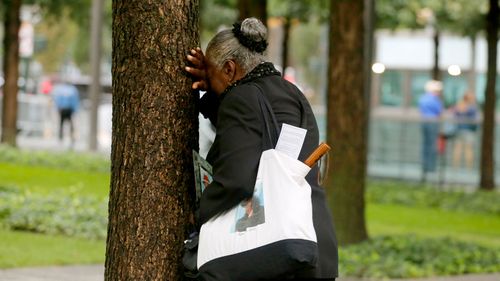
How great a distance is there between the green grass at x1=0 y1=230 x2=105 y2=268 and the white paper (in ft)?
17.5

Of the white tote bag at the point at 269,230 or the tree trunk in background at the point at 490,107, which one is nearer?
the white tote bag at the point at 269,230

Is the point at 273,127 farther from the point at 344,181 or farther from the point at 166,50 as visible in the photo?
the point at 344,181

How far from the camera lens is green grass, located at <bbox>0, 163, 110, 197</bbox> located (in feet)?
55.5

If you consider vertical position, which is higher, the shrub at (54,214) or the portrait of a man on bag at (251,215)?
the portrait of a man on bag at (251,215)

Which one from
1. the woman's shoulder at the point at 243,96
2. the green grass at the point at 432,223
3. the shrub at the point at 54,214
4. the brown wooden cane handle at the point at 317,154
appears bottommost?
the green grass at the point at 432,223

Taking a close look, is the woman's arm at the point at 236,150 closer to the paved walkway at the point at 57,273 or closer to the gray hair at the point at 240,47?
the gray hair at the point at 240,47

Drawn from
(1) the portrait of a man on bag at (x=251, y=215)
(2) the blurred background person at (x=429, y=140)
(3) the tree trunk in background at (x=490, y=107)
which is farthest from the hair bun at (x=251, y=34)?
(2) the blurred background person at (x=429, y=140)

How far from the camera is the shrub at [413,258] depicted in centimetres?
1055

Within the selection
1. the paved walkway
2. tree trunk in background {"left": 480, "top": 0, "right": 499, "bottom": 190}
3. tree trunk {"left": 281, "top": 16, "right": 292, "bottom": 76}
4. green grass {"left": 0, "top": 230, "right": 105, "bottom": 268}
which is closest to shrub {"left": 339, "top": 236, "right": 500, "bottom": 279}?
the paved walkway

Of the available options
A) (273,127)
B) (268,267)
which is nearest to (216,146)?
(273,127)

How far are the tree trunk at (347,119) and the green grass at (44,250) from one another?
8.18 ft

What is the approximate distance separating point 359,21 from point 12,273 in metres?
4.90

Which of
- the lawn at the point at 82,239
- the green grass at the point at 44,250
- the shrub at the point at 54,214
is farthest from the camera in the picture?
the shrub at the point at 54,214

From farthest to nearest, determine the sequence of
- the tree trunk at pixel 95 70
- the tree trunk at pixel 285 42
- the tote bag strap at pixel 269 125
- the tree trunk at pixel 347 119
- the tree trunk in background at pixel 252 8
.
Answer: the tree trunk at pixel 95 70, the tree trunk at pixel 285 42, the tree trunk in background at pixel 252 8, the tree trunk at pixel 347 119, the tote bag strap at pixel 269 125
